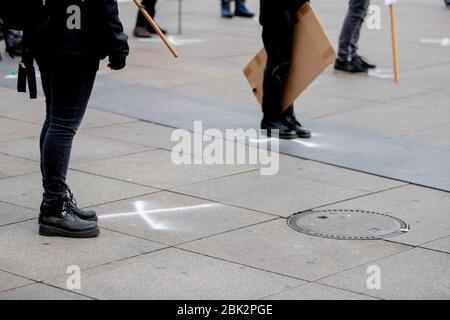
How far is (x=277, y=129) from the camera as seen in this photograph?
8.80m

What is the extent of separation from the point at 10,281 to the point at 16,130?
3721 mm

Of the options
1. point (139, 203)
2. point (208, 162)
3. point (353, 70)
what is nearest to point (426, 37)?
point (353, 70)

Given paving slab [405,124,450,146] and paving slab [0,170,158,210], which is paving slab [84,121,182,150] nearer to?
paving slab [0,170,158,210]

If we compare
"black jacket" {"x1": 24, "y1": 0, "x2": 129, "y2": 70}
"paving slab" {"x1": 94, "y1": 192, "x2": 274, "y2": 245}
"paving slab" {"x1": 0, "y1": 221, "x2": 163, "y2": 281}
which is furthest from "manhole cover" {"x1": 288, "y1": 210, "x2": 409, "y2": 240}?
"black jacket" {"x1": 24, "y1": 0, "x2": 129, "y2": 70}

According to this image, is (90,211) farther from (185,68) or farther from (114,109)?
(185,68)

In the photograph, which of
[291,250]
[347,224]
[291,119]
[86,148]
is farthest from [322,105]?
[291,250]

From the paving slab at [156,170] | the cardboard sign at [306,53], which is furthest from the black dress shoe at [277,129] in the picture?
the paving slab at [156,170]

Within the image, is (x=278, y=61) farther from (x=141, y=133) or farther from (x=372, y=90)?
(x=372, y=90)

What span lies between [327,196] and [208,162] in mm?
1214

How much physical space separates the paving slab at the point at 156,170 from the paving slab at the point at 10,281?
6.49ft

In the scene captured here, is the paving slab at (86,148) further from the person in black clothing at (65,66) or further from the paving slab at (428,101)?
Answer: the paving slab at (428,101)
